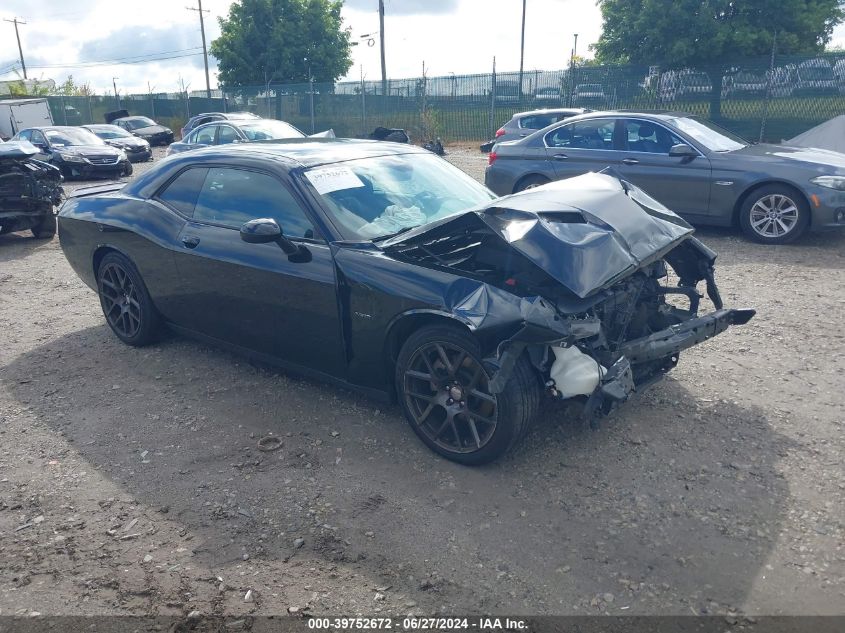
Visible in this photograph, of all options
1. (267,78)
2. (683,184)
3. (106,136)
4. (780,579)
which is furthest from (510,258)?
(267,78)

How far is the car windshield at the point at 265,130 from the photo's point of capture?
46.9 feet

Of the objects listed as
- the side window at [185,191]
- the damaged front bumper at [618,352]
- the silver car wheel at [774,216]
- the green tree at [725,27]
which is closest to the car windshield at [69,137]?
the side window at [185,191]

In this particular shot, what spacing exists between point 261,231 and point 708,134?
707 centimetres

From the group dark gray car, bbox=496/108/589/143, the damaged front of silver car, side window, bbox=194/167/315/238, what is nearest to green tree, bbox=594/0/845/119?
dark gray car, bbox=496/108/589/143

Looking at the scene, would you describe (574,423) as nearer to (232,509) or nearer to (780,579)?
(780,579)

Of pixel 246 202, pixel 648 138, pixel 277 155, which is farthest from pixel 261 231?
pixel 648 138

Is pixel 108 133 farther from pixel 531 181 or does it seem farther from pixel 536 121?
pixel 531 181

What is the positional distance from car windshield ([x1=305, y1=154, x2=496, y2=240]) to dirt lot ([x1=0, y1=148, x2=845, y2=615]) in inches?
46.5

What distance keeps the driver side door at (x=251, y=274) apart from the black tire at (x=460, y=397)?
56 centimetres

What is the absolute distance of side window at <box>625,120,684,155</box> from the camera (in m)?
8.68

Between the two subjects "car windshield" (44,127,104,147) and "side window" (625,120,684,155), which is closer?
"side window" (625,120,684,155)

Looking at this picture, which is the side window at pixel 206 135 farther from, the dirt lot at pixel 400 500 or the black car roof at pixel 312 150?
the dirt lot at pixel 400 500

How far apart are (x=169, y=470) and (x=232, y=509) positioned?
599 mm

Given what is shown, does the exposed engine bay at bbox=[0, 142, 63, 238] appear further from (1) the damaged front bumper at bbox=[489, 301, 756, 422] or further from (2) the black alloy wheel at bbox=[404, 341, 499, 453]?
(1) the damaged front bumper at bbox=[489, 301, 756, 422]
